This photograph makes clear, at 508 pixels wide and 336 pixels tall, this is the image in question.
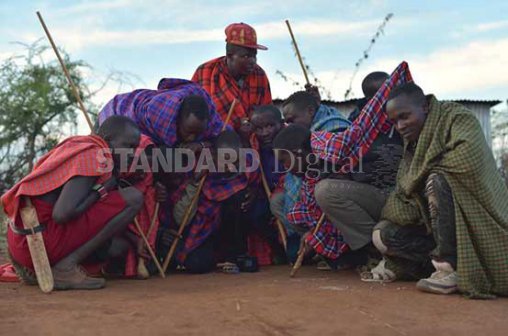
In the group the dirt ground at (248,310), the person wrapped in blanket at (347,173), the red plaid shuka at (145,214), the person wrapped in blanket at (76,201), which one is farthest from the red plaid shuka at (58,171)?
the person wrapped in blanket at (347,173)

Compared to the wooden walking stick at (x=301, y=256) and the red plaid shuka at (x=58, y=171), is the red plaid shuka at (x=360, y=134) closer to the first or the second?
the wooden walking stick at (x=301, y=256)

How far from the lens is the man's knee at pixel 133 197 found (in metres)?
4.73

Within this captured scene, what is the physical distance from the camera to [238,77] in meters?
6.25

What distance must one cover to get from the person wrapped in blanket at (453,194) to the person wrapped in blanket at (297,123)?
900mm

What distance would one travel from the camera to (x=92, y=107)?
12.7 meters

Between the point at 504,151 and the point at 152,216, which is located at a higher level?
the point at 504,151

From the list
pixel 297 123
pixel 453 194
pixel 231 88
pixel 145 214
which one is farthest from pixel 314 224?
pixel 231 88

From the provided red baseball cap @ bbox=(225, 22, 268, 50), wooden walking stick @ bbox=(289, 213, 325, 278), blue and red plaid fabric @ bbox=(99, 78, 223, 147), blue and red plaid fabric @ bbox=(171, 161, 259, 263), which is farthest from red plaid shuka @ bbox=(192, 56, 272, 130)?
wooden walking stick @ bbox=(289, 213, 325, 278)

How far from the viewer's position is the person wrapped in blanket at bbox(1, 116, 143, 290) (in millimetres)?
4348

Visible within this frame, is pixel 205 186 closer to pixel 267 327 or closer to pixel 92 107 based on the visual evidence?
pixel 267 327

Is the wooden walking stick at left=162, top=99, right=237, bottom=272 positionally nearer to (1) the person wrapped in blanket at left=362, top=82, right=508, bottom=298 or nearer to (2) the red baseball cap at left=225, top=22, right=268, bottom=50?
(2) the red baseball cap at left=225, top=22, right=268, bottom=50

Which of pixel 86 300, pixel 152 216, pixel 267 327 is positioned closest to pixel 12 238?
pixel 86 300

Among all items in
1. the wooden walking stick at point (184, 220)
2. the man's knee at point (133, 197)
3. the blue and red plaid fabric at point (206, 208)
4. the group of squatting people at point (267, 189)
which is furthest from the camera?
the blue and red plaid fabric at point (206, 208)

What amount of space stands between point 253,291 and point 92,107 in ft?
29.4
